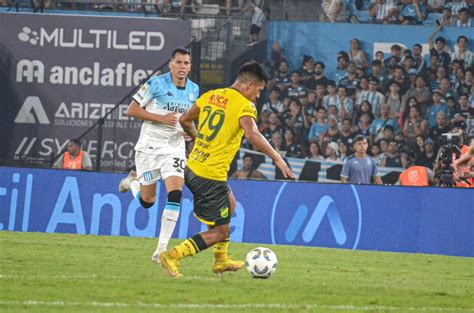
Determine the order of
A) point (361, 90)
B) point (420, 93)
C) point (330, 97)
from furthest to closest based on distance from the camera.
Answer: point (361, 90)
point (330, 97)
point (420, 93)

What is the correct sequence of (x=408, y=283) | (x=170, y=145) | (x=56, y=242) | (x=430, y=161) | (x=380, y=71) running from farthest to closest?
(x=380, y=71) < (x=430, y=161) < (x=56, y=242) < (x=170, y=145) < (x=408, y=283)

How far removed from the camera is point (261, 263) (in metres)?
11.0

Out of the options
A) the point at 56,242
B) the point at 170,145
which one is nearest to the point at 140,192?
the point at 170,145

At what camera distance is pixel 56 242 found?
16.3m

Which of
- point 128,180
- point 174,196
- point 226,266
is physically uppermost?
point 174,196

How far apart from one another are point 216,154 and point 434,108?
14687 mm

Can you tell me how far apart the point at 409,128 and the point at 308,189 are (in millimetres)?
6291

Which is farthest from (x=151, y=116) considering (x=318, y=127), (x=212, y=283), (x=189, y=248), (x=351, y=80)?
(x=351, y=80)

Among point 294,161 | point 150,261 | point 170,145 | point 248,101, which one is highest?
point 248,101

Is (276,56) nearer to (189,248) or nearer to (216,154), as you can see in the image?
(216,154)

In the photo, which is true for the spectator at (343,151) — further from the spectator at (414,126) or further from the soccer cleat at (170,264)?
the soccer cleat at (170,264)

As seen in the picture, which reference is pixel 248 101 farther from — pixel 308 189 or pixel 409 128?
pixel 409 128

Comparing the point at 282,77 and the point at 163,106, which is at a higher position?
the point at 163,106

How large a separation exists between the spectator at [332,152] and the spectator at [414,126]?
1.55 meters
